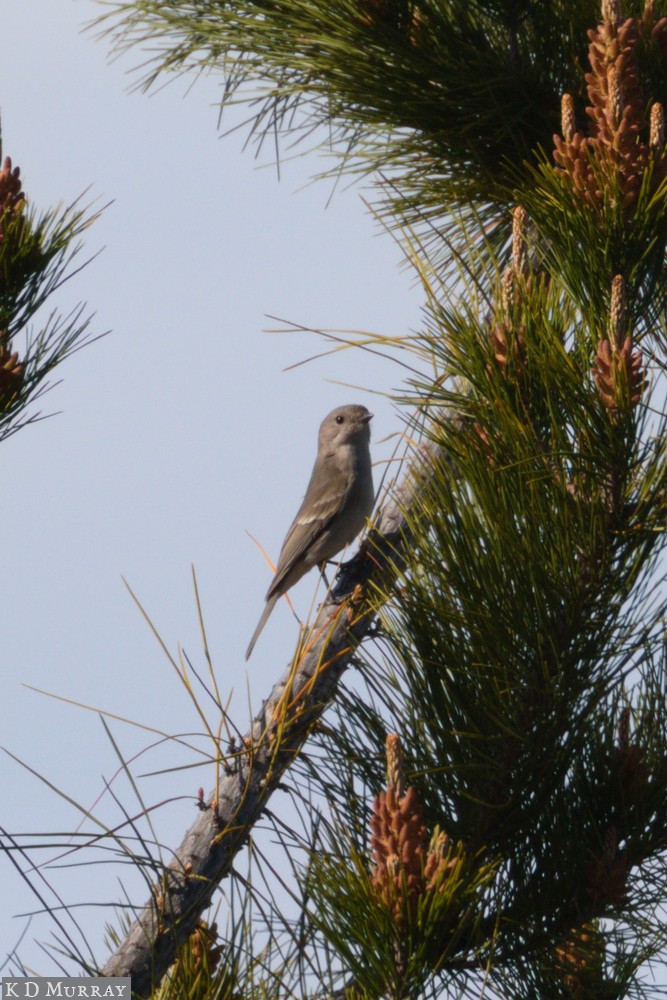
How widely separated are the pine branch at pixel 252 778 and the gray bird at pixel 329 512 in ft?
8.91

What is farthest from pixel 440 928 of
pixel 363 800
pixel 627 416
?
pixel 627 416

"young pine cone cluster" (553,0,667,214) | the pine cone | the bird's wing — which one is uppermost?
the bird's wing

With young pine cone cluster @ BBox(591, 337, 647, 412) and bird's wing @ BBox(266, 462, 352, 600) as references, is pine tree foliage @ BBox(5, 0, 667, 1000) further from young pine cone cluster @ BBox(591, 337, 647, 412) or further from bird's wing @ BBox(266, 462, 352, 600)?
bird's wing @ BBox(266, 462, 352, 600)

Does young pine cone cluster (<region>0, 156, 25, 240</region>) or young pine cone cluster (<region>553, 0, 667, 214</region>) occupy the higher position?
young pine cone cluster (<region>553, 0, 667, 214</region>)

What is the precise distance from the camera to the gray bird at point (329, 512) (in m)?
6.33

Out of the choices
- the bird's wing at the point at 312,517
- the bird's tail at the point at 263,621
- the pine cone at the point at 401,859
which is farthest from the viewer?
the bird's wing at the point at 312,517

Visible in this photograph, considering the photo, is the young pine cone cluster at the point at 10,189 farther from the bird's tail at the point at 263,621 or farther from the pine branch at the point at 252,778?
the bird's tail at the point at 263,621

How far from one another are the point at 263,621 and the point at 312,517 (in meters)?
0.78

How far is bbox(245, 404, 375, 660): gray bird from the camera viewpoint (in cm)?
633

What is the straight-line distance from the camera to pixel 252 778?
300cm

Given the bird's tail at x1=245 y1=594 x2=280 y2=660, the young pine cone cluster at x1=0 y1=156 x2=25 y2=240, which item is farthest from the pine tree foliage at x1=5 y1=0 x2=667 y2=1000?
the bird's tail at x1=245 y1=594 x2=280 y2=660

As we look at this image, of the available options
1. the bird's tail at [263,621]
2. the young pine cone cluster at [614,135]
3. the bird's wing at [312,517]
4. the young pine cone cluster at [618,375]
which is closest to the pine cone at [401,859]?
the young pine cone cluster at [618,375]

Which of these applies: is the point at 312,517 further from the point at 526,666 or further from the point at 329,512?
the point at 526,666

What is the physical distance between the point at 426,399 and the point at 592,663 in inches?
28.9
